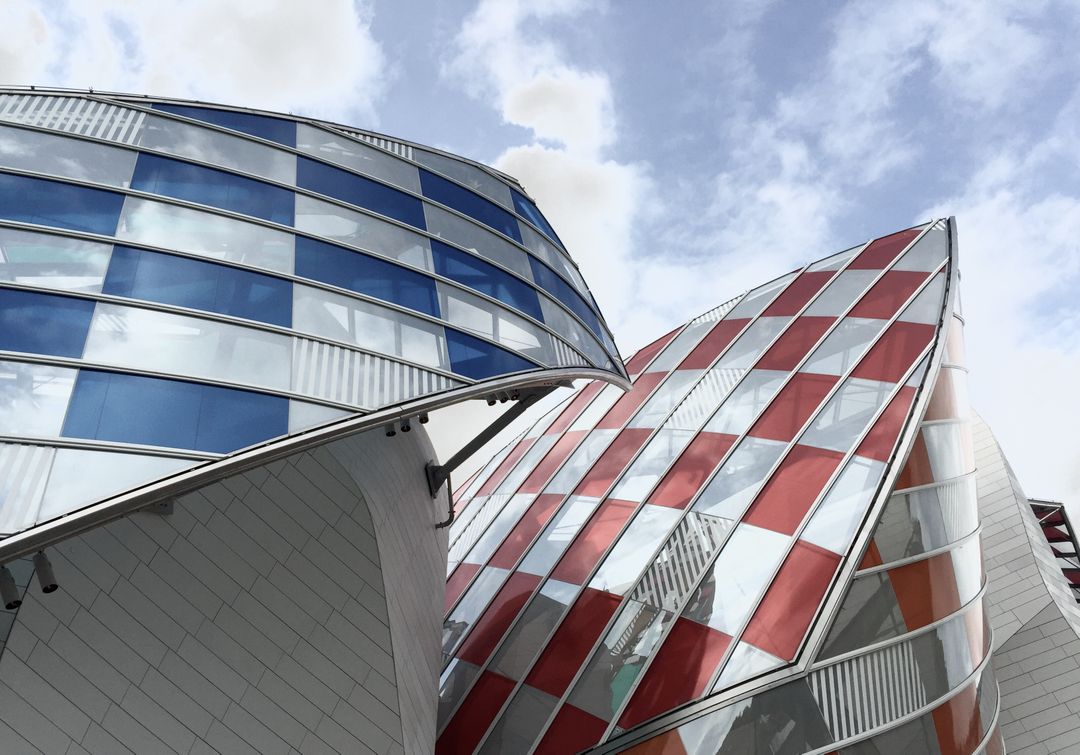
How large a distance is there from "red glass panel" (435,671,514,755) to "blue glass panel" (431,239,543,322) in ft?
26.3

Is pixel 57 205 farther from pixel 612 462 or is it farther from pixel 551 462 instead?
pixel 551 462

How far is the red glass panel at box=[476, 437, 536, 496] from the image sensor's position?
23.7 meters

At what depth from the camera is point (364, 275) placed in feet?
36.2

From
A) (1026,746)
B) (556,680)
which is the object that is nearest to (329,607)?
(556,680)

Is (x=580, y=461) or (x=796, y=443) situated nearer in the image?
(x=796, y=443)

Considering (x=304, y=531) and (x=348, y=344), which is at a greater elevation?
(x=348, y=344)

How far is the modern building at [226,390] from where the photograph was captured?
8.02m

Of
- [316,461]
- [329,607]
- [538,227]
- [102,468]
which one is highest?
[538,227]

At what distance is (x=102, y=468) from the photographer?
24.2 ft

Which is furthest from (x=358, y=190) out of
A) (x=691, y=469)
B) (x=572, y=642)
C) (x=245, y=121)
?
(x=572, y=642)

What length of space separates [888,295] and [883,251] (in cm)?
321

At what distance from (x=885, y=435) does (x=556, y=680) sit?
8.68m

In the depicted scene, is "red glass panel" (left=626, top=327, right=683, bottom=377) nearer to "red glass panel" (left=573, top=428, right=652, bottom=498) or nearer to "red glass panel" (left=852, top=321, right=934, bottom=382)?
"red glass panel" (left=573, top=428, right=652, bottom=498)

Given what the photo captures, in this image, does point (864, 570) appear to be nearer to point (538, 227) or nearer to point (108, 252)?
point (538, 227)
